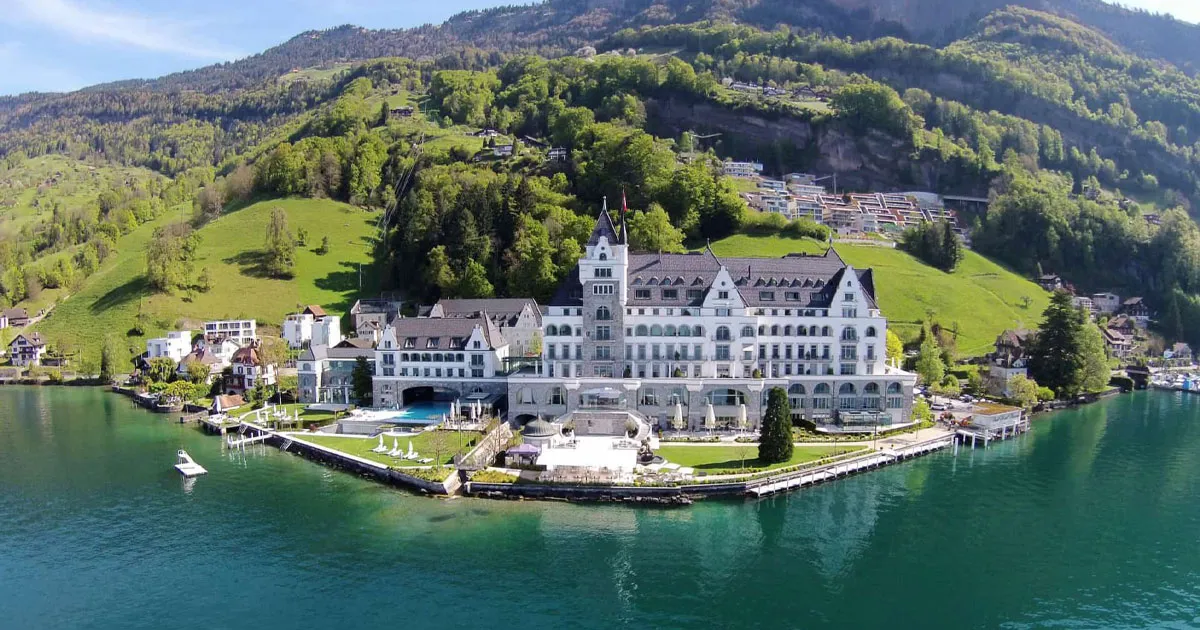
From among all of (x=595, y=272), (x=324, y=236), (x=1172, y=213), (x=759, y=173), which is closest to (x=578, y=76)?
(x=759, y=173)

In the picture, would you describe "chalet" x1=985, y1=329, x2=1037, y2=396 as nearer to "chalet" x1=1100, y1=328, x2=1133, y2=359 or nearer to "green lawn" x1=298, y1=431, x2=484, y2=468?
"chalet" x1=1100, y1=328, x2=1133, y2=359

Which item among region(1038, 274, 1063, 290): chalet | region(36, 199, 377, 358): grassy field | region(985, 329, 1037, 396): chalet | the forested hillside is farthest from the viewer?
region(1038, 274, 1063, 290): chalet

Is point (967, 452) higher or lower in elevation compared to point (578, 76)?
lower

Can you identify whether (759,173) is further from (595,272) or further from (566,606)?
(566,606)

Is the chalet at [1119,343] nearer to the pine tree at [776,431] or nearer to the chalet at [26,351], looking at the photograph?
the pine tree at [776,431]

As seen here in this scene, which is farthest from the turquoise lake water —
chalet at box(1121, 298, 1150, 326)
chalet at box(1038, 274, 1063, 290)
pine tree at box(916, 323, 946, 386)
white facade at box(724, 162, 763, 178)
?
white facade at box(724, 162, 763, 178)

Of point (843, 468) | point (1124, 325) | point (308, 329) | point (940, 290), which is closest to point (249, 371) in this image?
point (308, 329)
